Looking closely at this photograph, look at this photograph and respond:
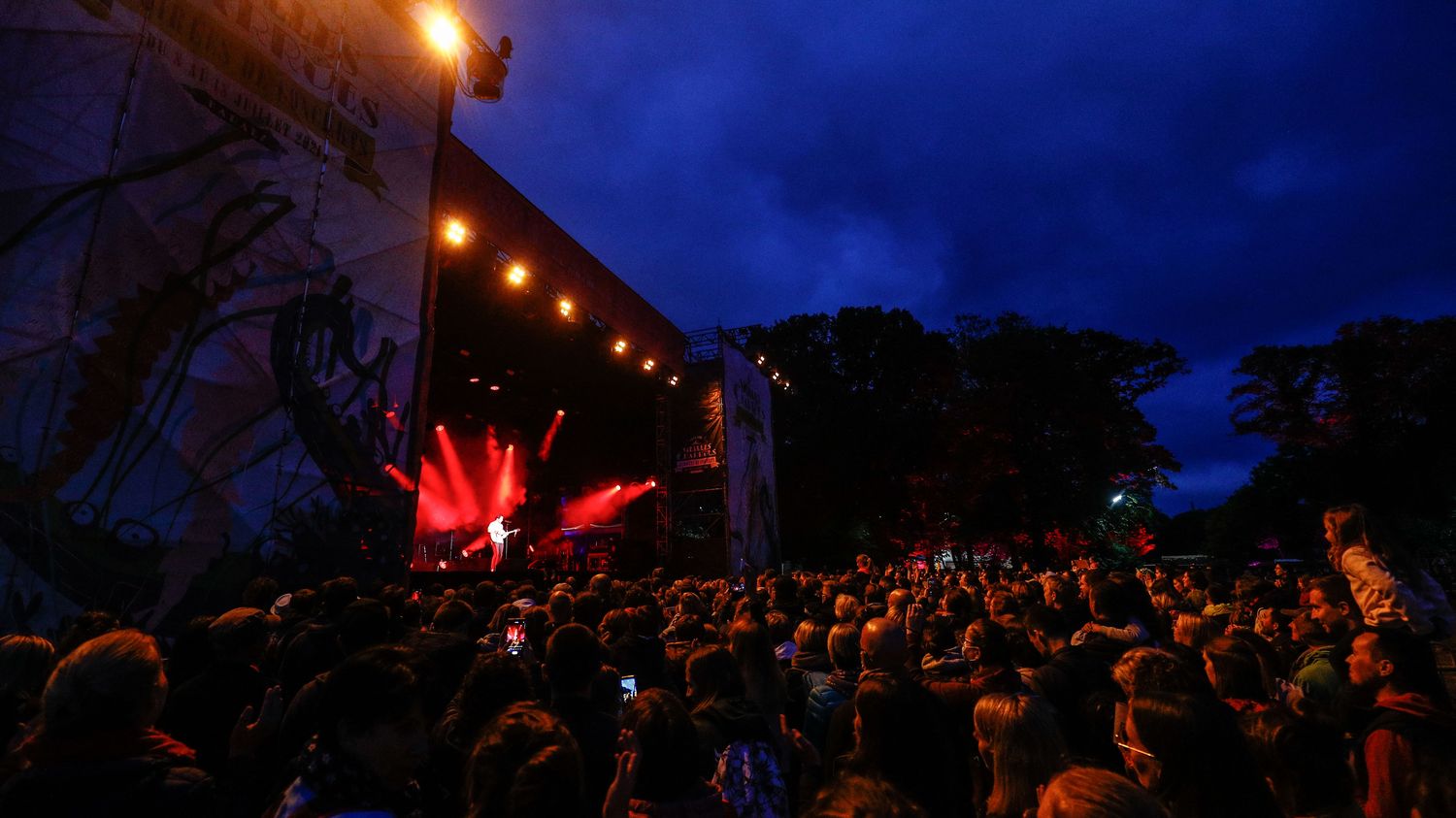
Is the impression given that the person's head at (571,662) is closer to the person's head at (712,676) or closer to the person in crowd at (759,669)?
the person's head at (712,676)

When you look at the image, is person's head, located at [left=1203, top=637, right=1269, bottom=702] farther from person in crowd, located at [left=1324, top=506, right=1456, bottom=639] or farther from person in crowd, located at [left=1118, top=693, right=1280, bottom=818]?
person in crowd, located at [left=1118, top=693, right=1280, bottom=818]

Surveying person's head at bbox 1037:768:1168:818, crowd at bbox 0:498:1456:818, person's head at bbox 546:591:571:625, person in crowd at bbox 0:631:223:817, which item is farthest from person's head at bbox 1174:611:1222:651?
person in crowd at bbox 0:631:223:817

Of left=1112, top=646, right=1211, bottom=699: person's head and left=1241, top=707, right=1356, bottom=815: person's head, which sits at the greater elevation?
left=1112, top=646, right=1211, bottom=699: person's head

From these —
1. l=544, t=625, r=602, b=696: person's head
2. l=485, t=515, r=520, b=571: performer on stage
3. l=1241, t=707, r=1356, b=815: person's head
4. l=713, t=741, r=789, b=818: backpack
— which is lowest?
l=713, t=741, r=789, b=818: backpack

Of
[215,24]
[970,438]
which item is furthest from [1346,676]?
[970,438]

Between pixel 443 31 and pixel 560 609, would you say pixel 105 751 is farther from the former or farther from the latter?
pixel 443 31

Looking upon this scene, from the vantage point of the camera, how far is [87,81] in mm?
6992

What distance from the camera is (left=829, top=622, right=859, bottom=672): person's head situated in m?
3.40

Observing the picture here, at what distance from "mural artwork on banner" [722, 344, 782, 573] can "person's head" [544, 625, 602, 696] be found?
17052mm

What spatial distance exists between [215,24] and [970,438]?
81.4ft

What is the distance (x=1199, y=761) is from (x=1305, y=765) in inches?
17.9

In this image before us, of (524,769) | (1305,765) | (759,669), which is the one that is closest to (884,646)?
(759,669)

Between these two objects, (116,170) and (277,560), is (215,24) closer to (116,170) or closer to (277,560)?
(116,170)

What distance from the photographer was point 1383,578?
2.99m
